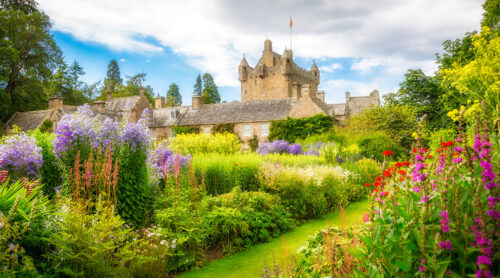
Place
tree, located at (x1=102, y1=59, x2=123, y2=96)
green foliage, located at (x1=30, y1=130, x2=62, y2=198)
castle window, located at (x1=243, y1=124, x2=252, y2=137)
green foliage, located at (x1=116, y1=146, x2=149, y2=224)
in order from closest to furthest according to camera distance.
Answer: green foliage, located at (x1=116, y1=146, x2=149, y2=224) < green foliage, located at (x1=30, y1=130, x2=62, y2=198) < castle window, located at (x1=243, y1=124, x2=252, y2=137) < tree, located at (x1=102, y1=59, x2=123, y2=96)

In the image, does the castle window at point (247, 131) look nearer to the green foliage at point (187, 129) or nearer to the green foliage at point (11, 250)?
the green foliage at point (187, 129)

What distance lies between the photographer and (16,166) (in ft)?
17.4

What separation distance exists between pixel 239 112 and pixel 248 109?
1.00 m

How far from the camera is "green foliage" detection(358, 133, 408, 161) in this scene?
16.6 m

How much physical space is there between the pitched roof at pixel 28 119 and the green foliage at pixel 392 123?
26873 mm

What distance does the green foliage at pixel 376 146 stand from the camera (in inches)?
655

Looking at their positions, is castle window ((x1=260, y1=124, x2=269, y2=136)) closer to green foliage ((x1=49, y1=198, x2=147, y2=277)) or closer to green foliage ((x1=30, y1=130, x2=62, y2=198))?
green foliage ((x1=30, y1=130, x2=62, y2=198))

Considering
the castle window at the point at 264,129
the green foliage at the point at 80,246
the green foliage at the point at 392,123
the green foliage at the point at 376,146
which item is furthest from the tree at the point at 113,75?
the green foliage at the point at 80,246

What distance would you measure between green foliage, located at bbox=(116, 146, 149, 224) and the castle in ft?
59.1

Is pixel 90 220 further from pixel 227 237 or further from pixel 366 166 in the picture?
pixel 366 166

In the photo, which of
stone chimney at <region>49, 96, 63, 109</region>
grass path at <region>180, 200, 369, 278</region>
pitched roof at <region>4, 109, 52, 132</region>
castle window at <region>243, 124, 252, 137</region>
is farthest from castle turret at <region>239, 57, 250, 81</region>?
grass path at <region>180, 200, 369, 278</region>

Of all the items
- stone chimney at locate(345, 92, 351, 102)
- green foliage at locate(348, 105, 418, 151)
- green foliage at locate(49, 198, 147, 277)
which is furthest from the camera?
stone chimney at locate(345, 92, 351, 102)

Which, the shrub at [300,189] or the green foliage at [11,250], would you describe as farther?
the shrub at [300,189]

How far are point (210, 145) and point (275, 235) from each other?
12.0 meters
